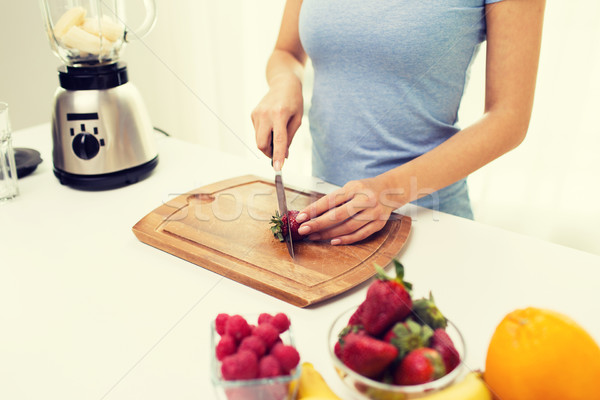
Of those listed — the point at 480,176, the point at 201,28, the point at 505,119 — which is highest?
the point at 201,28

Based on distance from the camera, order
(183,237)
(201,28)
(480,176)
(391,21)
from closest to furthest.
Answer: (183,237) → (391,21) → (480,176) → (201,28)

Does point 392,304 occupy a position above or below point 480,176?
above

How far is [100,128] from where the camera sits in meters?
1.01

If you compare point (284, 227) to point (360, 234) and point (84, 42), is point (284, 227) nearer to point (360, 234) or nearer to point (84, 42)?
point (360, 234)

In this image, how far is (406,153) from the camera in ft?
3.57

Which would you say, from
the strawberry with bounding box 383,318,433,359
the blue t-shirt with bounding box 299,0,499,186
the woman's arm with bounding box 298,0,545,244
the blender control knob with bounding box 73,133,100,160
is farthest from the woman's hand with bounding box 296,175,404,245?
the blender control knob with bounding box 73,133,100,160

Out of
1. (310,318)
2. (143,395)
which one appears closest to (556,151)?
(310,318)

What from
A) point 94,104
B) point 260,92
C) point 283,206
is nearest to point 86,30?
point 94,104

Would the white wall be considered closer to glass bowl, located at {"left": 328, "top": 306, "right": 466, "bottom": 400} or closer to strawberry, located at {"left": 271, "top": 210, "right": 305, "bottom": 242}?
strawberry, located at {"left": 271, "top": 210, "right": 305, "bottom": 242}

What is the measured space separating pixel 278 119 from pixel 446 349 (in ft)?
2.07

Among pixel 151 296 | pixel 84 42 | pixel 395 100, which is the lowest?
pixel 151 296

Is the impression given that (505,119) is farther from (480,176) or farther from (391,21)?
(480,176)

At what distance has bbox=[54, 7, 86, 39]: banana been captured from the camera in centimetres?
101

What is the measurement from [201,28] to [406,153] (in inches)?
55.4
